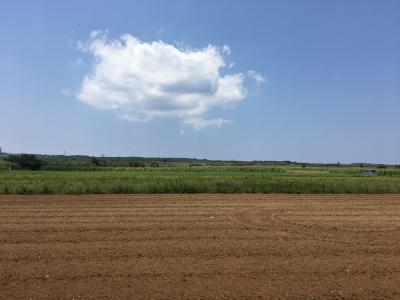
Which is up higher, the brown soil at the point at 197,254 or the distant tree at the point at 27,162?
the distant tree at the point at 27,162

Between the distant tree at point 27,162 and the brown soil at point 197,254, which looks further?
the distant tree at point 27,162

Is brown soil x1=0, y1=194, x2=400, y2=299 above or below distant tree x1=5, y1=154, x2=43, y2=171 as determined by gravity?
below

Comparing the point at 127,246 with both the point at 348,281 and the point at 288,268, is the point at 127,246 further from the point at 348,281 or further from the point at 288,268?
the point at 348,281

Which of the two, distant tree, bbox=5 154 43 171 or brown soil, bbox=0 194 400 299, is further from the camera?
distant tree, bbox=5 154 43 171

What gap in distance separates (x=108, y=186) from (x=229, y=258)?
21540mm

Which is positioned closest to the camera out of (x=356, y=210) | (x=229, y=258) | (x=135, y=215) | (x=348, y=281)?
(x=348, y=281)

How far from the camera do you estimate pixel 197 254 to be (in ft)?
37.4

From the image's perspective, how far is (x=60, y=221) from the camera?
664 inches

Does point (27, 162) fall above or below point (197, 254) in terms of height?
above

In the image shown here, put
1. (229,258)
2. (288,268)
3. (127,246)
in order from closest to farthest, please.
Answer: (288,268), (229,258), (127,246)

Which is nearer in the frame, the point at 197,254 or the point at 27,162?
the point at 197,254

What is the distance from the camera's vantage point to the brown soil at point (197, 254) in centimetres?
872

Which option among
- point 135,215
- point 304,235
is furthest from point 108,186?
point 304,235

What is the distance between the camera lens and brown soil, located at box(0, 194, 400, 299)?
8719mm
